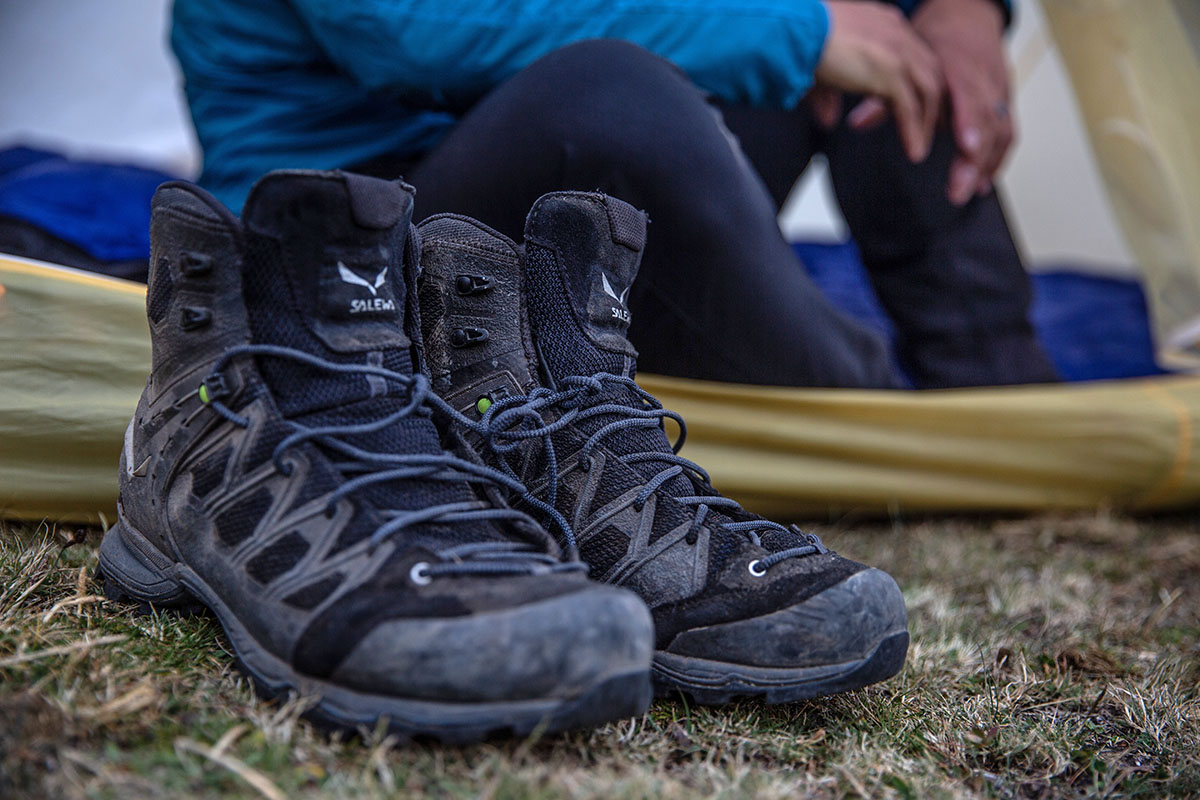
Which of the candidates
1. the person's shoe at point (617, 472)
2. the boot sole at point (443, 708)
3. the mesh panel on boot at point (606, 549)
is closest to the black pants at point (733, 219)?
the person's shoe at point (617, 472)

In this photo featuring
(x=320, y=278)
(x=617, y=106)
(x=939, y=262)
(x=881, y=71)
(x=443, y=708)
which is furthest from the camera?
(x=939, y=262)

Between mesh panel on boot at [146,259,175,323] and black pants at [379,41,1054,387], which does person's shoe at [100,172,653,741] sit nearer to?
mesh panel on boot at [146,259,175,323]

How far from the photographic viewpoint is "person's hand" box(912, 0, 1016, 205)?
139cm

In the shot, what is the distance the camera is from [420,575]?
56 cm

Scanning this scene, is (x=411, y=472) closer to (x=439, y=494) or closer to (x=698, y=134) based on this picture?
(x=439, y=494)

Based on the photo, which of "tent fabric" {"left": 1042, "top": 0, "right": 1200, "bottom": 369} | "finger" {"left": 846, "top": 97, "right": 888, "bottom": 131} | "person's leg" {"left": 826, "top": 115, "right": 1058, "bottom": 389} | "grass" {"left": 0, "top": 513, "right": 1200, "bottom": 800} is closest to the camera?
"grass" {"left": 0, "top": 513, "right": 1200, "bottom": 800}

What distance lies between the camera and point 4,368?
37.3 inches

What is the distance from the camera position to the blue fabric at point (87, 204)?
123 cm

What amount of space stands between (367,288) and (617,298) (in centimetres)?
23

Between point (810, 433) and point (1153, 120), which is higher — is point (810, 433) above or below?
below

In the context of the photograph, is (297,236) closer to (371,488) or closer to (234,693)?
(371,488)

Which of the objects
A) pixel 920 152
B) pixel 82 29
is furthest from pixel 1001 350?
pixel 82 29

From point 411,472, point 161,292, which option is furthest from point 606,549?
→ point 161,292

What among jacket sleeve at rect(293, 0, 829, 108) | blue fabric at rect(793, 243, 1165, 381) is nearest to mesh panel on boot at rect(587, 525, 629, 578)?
jacket sleeve at rect(293, 0, 829, 108)
